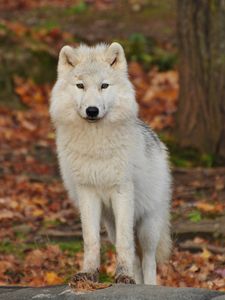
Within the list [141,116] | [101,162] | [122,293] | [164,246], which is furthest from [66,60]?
[141,116]

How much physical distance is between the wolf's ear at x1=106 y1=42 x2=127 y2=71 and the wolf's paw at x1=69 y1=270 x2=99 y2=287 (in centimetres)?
179

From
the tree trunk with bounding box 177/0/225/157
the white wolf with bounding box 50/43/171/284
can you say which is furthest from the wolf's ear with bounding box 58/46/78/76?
the tree trunk with bounding box 177/0/225/157

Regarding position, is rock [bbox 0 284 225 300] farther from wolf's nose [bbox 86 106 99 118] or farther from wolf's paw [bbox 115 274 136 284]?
wolf's nose [bbox 86 106 99 118]

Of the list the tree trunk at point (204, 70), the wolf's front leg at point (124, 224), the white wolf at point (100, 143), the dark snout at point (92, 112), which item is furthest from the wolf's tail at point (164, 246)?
the tree trunk at point (204, 70)

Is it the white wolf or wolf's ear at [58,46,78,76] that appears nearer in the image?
the white wolf

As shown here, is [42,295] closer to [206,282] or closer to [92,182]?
[92,182]

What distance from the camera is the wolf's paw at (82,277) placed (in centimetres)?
661

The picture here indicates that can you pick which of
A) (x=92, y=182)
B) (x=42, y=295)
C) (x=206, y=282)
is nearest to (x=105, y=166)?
(x=92, y=182)

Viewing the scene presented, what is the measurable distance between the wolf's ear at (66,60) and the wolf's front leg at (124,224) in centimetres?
114

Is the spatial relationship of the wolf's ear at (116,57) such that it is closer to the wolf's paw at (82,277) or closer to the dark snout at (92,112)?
the dark snout at (92,112)

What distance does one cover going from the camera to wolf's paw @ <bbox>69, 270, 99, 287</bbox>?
6.61m

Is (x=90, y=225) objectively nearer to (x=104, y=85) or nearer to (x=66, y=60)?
(x=104, y=85)

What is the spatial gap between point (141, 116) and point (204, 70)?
102 inches

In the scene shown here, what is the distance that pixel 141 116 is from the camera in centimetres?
1527
